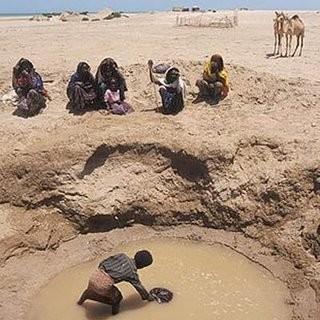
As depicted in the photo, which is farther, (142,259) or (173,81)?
(173,81)

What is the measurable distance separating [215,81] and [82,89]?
2.26 meters

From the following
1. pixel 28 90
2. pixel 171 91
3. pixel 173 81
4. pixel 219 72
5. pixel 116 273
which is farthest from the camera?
pixel 219 72

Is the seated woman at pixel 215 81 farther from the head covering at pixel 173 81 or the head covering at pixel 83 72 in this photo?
the head covering at pixel 83 72

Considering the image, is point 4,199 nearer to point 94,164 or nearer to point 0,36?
point 94,164

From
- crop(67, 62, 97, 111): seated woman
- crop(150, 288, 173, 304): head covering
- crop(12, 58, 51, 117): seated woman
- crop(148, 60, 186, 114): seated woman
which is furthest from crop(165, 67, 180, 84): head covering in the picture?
crop(150, 288, 173, 304): head covering

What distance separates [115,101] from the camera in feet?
28.5

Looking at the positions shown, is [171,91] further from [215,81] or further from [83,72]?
[83,72]

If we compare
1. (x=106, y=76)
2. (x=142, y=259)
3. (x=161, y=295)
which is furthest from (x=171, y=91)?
(x=142, y=259)

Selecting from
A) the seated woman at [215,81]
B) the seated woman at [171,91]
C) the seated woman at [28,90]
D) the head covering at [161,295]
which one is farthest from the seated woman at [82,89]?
the head covering at [161,295]

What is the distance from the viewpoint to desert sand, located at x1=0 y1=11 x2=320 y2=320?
22.2ft

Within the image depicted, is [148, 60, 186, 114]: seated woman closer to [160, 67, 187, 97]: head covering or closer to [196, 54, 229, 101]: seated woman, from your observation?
[160, 67, 187, 97]: head covering

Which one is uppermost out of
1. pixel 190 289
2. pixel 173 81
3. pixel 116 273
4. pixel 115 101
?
pixel 173 81

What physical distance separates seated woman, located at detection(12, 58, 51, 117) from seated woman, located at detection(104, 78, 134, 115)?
1.16 meters

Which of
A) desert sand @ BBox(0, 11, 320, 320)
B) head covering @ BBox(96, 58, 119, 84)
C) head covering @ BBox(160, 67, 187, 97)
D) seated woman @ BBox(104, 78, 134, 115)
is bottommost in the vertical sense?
desert sand @ BBox(0, 11, 320, 320)
